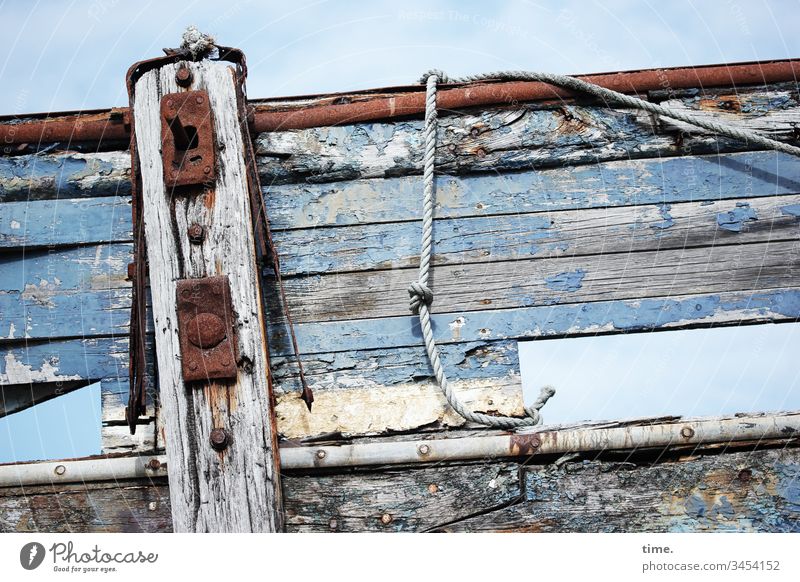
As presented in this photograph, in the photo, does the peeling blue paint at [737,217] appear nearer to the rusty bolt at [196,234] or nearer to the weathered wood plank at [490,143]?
the weathered wood plank at [490,143]

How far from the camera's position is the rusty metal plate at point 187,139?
225cm

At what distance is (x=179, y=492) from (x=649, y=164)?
1.65 m

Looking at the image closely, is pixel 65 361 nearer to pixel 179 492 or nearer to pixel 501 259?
pixel 179 492

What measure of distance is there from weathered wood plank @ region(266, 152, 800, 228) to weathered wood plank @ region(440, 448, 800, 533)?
778 millimetres

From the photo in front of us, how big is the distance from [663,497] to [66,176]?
1982mm

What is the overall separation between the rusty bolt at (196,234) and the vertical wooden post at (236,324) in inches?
0.4

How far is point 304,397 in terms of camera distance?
223 cm

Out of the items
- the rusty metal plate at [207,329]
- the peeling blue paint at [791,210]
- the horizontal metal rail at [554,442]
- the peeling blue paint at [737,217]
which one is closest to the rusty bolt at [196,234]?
the rusty metal plate at [207,329]

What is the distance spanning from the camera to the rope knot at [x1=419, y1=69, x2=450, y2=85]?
2.53m

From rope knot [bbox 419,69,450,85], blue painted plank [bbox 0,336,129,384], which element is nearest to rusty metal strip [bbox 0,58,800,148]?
rope knot [bbox 419,69,450,85]

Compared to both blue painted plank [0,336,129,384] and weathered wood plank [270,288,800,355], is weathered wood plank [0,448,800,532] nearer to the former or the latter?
Result: weathered wood plank [270,288,800,355]

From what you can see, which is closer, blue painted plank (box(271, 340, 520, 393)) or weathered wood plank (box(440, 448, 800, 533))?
weathered wood plank (box(440, 448, 800, 533))
